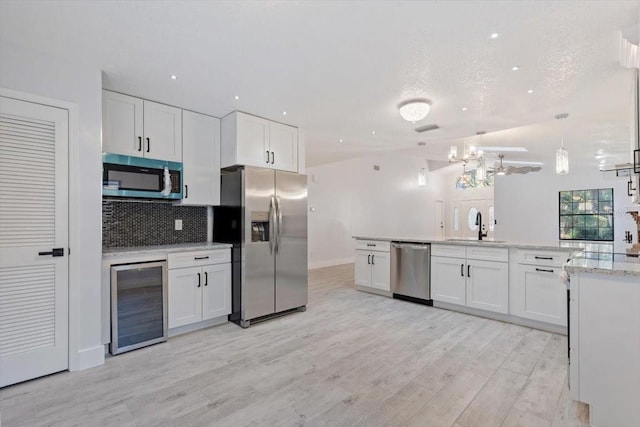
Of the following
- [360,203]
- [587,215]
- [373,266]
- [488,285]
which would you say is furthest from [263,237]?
[587,215]

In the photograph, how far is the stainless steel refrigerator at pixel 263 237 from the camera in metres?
3.40

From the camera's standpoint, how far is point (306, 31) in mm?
2023

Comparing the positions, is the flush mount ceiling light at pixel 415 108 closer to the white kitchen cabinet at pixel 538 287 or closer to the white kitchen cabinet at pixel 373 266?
the white kitchen cabinet at pixel 538 287

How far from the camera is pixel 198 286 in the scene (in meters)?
3.23

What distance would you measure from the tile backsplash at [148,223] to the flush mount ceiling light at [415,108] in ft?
8.74

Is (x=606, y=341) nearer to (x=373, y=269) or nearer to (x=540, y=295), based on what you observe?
(x=540, y=295)

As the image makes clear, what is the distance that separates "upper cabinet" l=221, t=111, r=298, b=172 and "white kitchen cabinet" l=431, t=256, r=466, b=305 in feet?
7.46

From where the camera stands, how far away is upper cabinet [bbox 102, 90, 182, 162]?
2.90 m

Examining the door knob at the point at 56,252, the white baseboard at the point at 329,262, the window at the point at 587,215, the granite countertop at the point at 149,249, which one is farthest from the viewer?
the window at the point at 587,215

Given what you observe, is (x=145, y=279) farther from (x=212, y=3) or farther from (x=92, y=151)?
(x=212, y=3)

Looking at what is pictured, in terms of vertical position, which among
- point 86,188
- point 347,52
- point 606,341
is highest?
point 347,52

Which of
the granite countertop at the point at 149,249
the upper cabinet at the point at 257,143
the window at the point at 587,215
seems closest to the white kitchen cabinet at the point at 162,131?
the upper cabinet at the point at 257,143

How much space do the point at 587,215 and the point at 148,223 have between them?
34.4 feet

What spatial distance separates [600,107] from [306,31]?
11.7ft
